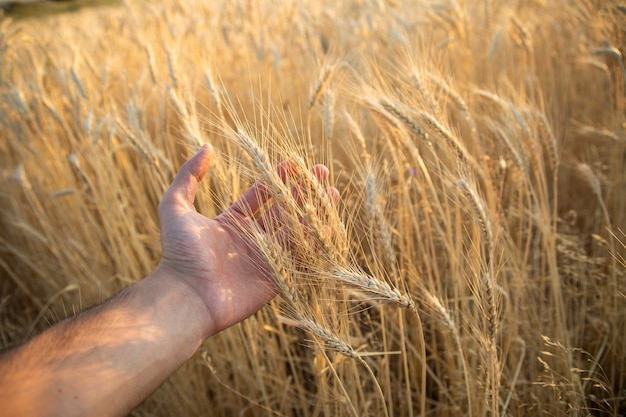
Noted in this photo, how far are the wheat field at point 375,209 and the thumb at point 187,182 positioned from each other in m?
0.07

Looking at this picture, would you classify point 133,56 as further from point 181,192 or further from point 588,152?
point 588,152

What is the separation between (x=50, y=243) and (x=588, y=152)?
3.11m

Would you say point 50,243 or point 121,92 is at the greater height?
point 121,92

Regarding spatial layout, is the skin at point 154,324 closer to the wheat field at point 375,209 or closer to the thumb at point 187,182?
the thumb at point 187,182

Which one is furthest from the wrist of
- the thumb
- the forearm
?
the thumb

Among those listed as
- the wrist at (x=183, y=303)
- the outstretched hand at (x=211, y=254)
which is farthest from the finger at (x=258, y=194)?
the wrist at (x=183, y=303)

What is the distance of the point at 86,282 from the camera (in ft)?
6.34

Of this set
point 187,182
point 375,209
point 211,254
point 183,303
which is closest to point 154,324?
point 183,303

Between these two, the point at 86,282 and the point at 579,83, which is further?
the point at 579,83

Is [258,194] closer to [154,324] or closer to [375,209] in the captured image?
[375,209]

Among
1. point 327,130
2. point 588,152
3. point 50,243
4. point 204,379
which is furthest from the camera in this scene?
point 588,152

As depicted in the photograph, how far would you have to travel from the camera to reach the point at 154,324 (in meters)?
1.07

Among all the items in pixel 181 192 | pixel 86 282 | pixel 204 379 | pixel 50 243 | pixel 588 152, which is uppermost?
pixel 181 192

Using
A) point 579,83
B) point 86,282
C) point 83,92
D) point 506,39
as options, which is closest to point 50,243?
point 86,282
